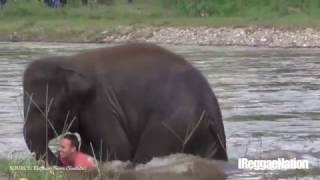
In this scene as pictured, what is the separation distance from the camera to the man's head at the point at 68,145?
987 centimetres

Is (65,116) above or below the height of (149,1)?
above

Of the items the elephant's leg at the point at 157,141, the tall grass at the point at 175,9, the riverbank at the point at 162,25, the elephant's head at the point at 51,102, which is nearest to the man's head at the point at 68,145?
the elephant's head at the point at 51,102

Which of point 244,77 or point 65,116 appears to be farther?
point 244,77

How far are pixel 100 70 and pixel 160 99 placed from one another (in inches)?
24.4

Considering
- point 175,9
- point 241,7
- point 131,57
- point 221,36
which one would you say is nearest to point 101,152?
point 131,57

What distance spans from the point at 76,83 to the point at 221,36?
38673mm

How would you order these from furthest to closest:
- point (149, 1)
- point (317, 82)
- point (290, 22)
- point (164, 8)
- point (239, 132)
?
point (149, 1) < point (164, 8) < point (290, 22) < point (317, 82) < point (239, 132)

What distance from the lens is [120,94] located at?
987 centimetres

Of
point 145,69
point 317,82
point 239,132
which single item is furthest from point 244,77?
point 145,69

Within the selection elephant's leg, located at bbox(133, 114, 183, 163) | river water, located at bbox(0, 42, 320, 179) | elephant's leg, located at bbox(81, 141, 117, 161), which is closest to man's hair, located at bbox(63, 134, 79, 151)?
elephant's leg, located at bbox(81, 141, 117, 161)

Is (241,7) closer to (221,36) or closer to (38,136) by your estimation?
(221,36)

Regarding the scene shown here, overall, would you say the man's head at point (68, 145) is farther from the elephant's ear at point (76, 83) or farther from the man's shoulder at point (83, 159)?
the elephant's ear at point (76, 83)

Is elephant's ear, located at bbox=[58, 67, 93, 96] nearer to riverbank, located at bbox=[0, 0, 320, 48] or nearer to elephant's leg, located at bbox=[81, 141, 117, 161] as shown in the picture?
elephant's leg, located at bbox=[81, 141, 117, 161]

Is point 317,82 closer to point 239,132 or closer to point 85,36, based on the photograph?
point 239,132
